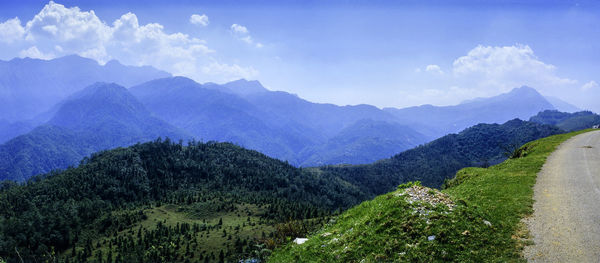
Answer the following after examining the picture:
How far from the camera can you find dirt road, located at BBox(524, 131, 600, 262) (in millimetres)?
11508

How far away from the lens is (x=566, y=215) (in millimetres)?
15117

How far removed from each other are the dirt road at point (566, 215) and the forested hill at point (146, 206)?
85.6 ft

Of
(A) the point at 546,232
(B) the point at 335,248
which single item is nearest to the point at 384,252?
(B) the point at 335,248

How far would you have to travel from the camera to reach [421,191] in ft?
55.1

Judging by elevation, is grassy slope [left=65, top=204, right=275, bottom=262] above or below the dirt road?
below

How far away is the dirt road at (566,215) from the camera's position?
1151cm

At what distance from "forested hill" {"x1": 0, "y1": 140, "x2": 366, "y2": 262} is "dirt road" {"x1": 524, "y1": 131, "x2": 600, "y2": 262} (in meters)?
26.1

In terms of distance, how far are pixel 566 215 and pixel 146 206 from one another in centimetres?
11965

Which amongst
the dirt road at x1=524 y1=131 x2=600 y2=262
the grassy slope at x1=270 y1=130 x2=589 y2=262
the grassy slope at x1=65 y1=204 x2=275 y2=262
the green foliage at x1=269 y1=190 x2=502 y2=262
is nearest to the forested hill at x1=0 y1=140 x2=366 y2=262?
the grassy slope at x1=65 y1=204 x2=275 y2=262

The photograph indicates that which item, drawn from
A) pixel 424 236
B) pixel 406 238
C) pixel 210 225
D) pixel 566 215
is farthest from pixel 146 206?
pixel 566 215

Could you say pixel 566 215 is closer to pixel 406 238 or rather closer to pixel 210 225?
pixel 406 238

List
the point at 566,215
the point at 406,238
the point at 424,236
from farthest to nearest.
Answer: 1. the point at 566,215
2. the point at 406,238
3. the point at 424,236

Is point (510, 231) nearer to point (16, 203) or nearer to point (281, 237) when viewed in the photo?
point (281, 237)

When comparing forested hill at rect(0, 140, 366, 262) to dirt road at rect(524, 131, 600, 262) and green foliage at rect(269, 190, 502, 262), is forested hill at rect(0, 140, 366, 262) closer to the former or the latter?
green foliage at rect(269, 190, 502, 262)
